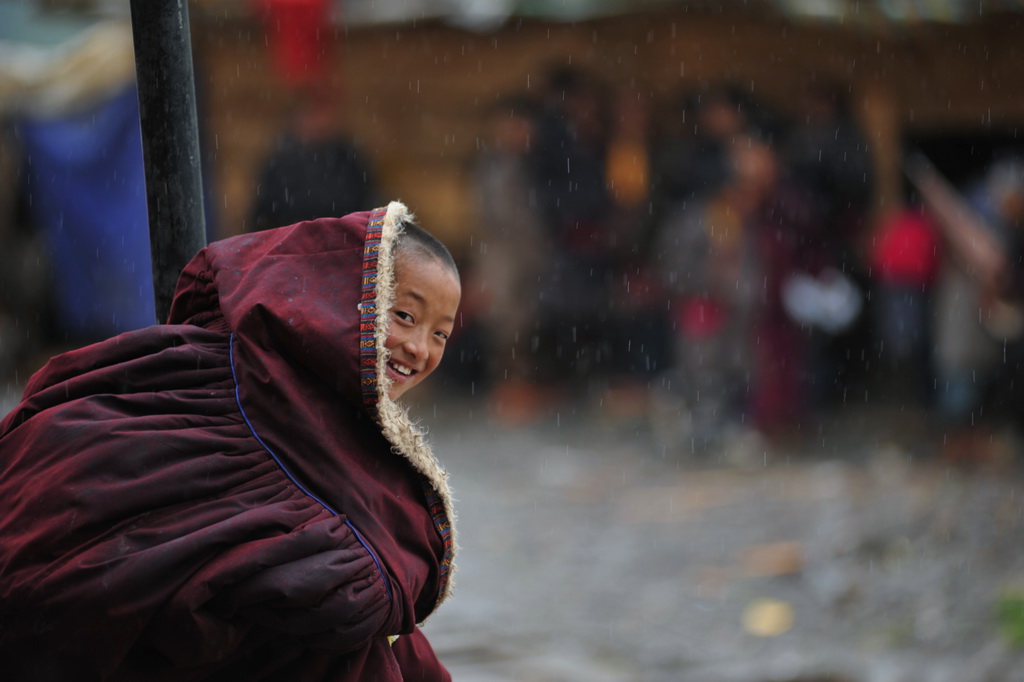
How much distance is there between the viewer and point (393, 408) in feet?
6.16

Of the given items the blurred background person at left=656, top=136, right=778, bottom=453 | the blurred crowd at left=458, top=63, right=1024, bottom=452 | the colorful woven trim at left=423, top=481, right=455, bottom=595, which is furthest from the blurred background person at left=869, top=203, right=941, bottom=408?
the colorful woven trim at left=423, top=481, right=455, bottom=595

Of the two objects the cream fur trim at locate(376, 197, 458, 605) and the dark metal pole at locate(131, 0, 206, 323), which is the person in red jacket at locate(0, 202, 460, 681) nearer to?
the cream fur trim at locate(376, 197, 458, 605)

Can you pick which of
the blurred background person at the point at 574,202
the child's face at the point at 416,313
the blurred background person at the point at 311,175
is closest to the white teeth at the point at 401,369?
the child's face at the point at 416,313

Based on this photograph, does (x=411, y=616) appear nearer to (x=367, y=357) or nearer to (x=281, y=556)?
(x=281, y=556)

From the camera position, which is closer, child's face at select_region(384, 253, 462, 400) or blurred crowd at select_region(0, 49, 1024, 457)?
child's face at select_region(384, 253, 462, 400)

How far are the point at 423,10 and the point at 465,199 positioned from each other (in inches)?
75.2

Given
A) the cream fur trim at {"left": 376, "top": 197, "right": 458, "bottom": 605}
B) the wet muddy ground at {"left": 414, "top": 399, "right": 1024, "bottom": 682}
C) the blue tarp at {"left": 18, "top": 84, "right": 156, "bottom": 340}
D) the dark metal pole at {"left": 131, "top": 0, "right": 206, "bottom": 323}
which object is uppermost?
the dark metal pole at {"left": 131, "top": 0, "right": 206, "bottom": 323}

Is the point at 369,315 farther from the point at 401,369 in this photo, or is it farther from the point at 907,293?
the point at 907,293

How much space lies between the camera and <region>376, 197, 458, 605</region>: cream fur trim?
1828mm

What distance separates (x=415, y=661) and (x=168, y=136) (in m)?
1.00

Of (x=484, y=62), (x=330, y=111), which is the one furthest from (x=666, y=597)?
(x=484, y=62)

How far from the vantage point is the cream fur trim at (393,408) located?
1828 mm

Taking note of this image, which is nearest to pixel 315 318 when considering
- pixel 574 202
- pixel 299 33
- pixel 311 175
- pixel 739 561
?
pixel 739 561

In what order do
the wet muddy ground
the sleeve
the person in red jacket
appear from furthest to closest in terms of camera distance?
the wet muddy ground < the sleeve < the person in red jacket
